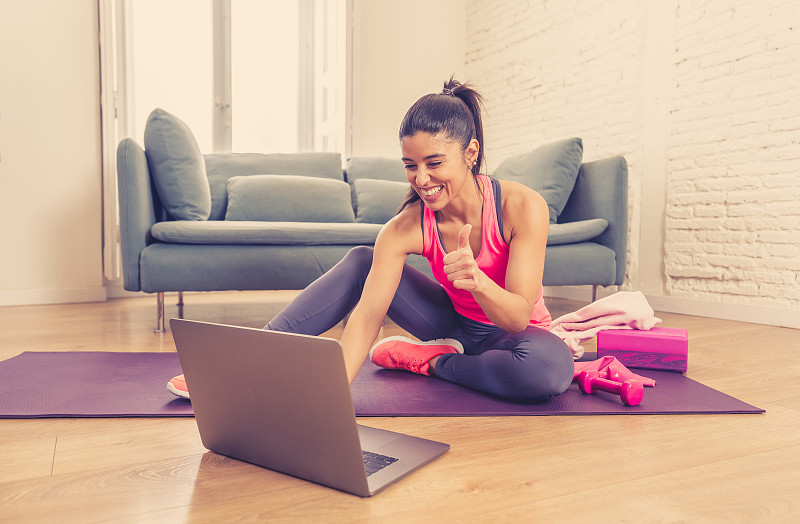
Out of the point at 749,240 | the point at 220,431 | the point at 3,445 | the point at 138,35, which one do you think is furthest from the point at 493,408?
the point at 138,35

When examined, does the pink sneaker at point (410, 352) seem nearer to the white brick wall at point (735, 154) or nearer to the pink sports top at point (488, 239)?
the pink sports top at point (488, 239)

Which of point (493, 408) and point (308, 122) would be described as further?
point (308, 122)

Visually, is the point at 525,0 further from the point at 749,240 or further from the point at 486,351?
the point at 486,351

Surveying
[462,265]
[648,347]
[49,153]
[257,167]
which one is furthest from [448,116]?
[49,153]

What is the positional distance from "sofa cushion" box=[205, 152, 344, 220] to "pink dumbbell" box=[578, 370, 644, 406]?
217 centimetres

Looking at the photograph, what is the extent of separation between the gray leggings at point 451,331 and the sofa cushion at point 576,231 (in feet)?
4.10

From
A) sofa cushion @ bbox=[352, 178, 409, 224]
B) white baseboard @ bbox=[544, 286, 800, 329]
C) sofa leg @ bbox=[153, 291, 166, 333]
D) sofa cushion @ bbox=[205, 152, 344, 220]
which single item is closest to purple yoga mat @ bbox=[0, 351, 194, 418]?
sofa leg @ bbox=[153, 291, 166, 333]

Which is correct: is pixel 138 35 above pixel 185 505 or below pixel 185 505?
above

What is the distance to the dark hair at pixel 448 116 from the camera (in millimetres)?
1192

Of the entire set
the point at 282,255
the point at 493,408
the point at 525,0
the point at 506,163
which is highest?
the point at 525,0

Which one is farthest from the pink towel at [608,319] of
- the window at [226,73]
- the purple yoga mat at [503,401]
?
the window at [226,73]

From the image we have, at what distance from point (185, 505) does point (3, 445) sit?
0.46 meters

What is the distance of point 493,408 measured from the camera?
1299 mm

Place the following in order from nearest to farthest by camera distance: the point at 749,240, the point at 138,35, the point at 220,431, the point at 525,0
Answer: the point at 220,431, the point at 749,240, the point at 138,35, the point at 525,0
